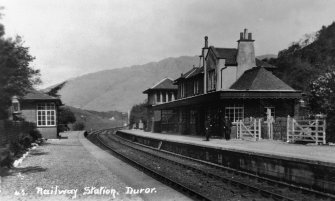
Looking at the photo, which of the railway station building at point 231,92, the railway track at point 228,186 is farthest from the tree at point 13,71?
the railway station building at point 231,92

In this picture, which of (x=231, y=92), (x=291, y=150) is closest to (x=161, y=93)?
(x=231, y=92)

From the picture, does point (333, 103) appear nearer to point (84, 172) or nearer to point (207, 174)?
point (207, 174)

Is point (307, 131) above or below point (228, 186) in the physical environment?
above

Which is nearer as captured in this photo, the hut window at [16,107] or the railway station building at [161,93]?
the hut window at [16,107]

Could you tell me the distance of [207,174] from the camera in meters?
14.0

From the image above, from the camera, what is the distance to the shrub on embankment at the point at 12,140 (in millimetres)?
14847

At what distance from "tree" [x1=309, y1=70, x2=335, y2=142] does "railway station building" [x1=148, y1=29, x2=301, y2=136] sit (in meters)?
2.39

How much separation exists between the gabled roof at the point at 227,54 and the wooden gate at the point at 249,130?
8.31 meters

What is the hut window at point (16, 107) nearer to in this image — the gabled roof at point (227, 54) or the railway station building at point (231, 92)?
the railway station building at point (231, 92)

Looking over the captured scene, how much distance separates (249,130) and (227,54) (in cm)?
1187

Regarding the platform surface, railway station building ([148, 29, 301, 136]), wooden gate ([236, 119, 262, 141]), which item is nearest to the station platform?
the platform surface

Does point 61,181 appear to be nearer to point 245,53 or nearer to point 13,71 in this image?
point 13,71

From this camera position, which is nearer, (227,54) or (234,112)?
(234,112)

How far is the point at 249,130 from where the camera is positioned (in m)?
24.7
